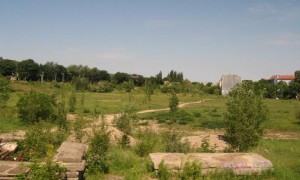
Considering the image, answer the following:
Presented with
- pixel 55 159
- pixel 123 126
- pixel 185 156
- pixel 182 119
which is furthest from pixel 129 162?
pixel 182 119

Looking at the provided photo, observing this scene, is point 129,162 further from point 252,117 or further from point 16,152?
point 252,117

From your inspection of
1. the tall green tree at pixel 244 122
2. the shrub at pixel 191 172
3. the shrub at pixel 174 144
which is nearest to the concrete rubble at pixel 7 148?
the shrub at pixel 174 144

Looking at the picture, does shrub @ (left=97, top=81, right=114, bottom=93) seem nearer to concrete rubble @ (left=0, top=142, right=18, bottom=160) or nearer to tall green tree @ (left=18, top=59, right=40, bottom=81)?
tall green tree @ (left=18, top=59, right=40, bottom=81)

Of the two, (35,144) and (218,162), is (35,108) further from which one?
(218,162)

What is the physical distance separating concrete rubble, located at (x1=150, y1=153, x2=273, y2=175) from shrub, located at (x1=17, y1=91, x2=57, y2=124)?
43.1 feet

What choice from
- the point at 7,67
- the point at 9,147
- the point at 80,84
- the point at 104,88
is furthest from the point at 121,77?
the point at 9,147

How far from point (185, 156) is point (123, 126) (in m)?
8.57

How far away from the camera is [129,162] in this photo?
8.83 metres

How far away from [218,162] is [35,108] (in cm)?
1472

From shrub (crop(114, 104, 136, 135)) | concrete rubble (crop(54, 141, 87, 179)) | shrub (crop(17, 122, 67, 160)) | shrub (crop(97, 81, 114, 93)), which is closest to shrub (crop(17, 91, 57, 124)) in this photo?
shrub (crop(114, 104, 136, 135))

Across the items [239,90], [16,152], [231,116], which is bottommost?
[16,152]

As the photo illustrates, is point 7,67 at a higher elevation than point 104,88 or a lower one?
higher

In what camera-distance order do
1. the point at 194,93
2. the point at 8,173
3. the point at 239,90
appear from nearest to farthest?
the point at 8,173 → the point at 239,90 → the point at 194,93

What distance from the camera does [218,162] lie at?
302 inches
